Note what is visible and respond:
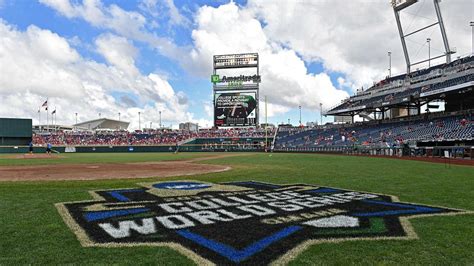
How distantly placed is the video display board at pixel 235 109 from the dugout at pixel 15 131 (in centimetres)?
3180

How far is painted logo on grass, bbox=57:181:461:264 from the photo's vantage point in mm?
4414

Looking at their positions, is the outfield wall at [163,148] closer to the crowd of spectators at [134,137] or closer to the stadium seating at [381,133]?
the crowd of spectators at [134,137]

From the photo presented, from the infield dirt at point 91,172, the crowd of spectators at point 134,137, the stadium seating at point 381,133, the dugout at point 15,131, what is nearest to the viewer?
the infield dirt at point 91,172

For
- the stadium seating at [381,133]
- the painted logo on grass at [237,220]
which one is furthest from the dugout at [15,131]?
the painted logo on grass at [237,220]

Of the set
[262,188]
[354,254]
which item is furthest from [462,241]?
[262,188]

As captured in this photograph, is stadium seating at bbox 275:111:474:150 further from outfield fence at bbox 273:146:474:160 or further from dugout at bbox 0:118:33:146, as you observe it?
dugout at bbox 0:118:33:146

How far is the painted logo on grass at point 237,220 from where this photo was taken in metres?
4.41

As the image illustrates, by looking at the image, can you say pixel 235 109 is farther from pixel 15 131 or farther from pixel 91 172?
pixel 91 172

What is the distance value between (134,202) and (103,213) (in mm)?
1149

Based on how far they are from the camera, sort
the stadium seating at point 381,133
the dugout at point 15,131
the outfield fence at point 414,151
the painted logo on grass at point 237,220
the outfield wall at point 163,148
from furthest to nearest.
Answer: the outfield wall at point 163,148 < the dugout at point 15,131 < the stadium seating at point 381,133 < the outfield fence at point 414,151 < the painted logo on grass at point 237,220

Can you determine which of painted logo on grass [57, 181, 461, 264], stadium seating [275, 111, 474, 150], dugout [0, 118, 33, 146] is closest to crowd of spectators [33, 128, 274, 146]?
→ dugout [0, 118, 33, 146]

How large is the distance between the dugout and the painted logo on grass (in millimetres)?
59328

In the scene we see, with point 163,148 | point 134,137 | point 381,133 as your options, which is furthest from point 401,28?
point 134,137

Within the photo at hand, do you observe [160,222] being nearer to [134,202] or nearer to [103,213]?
[103,213]
